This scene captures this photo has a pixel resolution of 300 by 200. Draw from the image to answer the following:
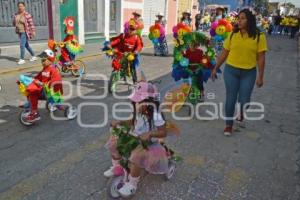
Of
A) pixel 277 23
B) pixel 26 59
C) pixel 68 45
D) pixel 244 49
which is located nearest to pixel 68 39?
pixel 68 45

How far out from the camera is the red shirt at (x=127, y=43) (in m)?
7.34

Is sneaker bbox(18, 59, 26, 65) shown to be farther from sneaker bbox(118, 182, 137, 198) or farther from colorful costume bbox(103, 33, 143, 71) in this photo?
sneaker bbox(118, 182, 137, 198)

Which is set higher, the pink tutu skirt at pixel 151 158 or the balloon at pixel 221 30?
the balloon at pixel 221 30

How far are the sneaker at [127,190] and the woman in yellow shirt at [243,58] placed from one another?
249 centimetres

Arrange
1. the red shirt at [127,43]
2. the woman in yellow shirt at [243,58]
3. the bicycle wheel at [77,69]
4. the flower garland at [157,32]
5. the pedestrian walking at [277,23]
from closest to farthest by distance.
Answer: the woman in yellow shirt at [243,58]
the red shirt at [127,43]
the bicycle wheel at [77,69]
the flower garland at [157,32]
the pedestrian walking at [277,23]

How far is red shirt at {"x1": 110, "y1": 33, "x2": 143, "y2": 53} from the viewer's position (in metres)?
7.34

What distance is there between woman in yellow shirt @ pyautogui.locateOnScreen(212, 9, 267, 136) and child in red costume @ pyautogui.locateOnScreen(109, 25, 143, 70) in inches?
105

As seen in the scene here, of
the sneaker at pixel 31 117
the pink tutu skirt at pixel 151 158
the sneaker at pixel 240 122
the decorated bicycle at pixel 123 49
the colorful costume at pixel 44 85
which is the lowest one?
the sneaker at pixel 240 122

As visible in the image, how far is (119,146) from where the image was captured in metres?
3.27

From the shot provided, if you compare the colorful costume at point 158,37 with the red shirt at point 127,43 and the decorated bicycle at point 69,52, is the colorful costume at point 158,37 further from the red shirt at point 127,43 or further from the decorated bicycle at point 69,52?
the red shirt at point 127,43

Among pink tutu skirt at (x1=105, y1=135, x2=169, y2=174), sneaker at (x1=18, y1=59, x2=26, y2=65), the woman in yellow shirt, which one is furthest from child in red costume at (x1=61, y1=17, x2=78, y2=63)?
pink tutu skirt at (x1=105, y1=135, x2=169, y2=174)

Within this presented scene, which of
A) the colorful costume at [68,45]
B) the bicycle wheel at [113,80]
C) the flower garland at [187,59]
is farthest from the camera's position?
the colorful costume at [68,45]

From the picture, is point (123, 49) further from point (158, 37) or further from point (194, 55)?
point (158, 37)

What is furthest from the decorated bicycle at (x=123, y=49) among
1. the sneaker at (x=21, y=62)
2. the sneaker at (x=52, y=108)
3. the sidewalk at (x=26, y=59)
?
the sneaker at (x=21, y=62)
